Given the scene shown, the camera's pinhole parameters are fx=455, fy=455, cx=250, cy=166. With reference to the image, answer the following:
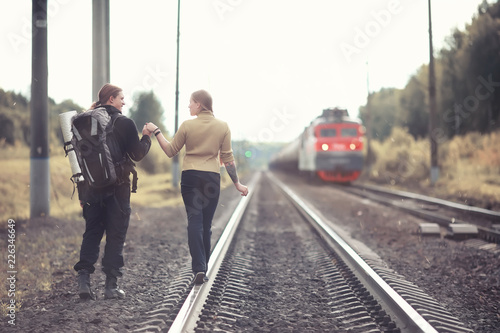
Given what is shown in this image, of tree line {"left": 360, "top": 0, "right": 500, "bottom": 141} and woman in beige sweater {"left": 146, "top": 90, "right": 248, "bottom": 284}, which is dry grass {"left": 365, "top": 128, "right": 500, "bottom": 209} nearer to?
tree line {"left": 360, "top": 0, "right": 500, "bottom": 141}

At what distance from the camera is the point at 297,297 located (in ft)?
14.0

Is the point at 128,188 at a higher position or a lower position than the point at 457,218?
higher

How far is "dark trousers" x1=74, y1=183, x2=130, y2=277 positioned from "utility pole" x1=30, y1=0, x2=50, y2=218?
502 cm

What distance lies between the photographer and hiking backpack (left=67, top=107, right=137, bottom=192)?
375 cm

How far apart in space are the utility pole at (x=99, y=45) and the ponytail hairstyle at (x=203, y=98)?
482 centimetres

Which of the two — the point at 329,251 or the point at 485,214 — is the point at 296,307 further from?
the point at 485,214

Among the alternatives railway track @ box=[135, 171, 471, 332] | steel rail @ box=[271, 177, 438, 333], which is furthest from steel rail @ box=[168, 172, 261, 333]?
steel rail @ box=[271, 177, 438, 333]

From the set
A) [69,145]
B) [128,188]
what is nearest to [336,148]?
[128,188]

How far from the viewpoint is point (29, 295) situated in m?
4.32

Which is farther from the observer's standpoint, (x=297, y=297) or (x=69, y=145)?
(x=297, y=297)

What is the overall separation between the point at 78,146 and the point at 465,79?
31.2m

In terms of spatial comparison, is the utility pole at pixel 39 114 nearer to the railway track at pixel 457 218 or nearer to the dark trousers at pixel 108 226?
the dark trousers at pixel 108 226

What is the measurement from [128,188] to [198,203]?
65 centimetres

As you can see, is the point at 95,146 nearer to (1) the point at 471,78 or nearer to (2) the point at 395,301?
(2) the point at 395,301
